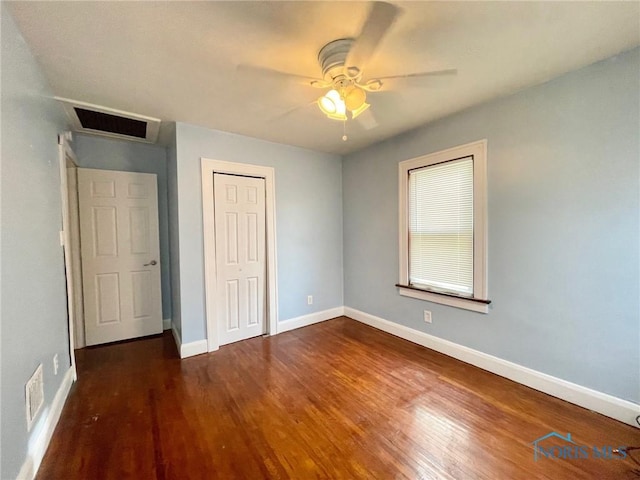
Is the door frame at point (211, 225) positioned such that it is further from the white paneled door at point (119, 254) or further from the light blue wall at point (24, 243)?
the light blue wall at point (24, 243)

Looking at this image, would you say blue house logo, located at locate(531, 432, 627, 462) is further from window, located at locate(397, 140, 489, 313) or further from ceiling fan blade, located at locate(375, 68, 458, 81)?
ceiling fan blade, located at locate(375, 68, 458, 81)

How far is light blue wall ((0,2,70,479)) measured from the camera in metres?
1.24

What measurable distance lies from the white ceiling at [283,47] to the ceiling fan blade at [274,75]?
31 mm

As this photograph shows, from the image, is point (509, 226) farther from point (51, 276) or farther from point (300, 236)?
point (51, 276)

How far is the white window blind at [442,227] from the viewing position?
259 centimetres

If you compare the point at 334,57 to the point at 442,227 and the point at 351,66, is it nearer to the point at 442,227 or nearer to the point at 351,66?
the point at 351,66

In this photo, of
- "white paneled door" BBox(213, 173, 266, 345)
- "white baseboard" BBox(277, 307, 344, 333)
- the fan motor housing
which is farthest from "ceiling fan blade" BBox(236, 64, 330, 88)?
"white baseboard" BBox(277, 307, 344, 333)

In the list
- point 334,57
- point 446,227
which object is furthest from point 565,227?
point 334,57

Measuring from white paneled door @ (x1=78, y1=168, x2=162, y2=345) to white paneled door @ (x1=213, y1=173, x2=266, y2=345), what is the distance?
1025mm

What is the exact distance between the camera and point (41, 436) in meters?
1.55

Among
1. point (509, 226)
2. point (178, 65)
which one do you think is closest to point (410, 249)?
point (509, 226)

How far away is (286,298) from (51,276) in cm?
222

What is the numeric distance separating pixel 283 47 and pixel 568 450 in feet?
9.40

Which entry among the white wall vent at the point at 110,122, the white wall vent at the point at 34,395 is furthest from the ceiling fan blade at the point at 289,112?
the white wall vent at the point at 34,395
